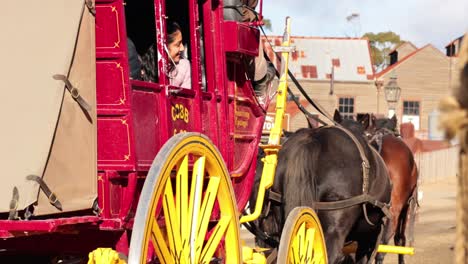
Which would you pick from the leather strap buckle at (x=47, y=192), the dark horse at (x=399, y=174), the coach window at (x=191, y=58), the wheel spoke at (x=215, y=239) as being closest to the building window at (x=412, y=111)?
the dark horse at (x=399, y=174)

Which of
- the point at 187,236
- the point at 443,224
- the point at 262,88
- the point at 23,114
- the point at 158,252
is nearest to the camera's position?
the point at 23,114

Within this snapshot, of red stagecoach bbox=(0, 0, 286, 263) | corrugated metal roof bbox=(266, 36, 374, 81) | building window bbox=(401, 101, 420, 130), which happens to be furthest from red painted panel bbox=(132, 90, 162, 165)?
building window bbox=(401, 101, 420, 130)

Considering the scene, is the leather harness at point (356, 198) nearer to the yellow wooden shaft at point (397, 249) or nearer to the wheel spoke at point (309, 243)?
the yellow wooden shaft at point (397, 249)

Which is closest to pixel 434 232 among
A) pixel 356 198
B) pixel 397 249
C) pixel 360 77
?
pixel 397 249

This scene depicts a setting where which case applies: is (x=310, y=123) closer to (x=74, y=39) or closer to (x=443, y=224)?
(x=74, y=39)

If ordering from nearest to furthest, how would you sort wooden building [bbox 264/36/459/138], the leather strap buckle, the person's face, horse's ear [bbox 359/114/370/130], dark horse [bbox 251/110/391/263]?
1. the leather strap buckle
2. the person's face
3. dark horse [bbox 251/110/391/263]
4. horse's ear [bbox 359/114/370/130]
5. wooden building [bbox 264/36/459/138]

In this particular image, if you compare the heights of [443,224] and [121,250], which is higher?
[121,250]

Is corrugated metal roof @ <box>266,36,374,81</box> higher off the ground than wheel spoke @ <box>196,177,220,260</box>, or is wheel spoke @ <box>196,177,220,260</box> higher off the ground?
corrugated metal roof @ <box>266,36,374,81</box>

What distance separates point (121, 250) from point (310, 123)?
5.06 m

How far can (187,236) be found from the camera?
406cm

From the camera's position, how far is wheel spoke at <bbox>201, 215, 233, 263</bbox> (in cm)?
432

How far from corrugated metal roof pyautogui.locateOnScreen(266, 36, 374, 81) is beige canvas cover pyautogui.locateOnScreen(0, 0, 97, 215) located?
4807 centimetres

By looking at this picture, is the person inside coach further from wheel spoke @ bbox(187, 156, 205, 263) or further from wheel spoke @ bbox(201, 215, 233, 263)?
wheel spoke @ bbox(201, 215, 233, 263)

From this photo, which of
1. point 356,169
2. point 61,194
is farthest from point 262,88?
point 61,194
